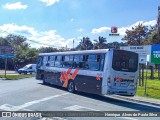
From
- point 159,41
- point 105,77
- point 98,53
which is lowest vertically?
point 105,77

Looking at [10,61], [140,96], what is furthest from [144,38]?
[140,96]

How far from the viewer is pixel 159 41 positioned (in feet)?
152

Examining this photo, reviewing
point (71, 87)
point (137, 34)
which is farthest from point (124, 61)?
point (137, 34)

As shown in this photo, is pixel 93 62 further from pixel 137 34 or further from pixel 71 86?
pixel 137 34

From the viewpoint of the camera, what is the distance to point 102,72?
18031 mm

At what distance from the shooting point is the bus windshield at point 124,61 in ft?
58.6

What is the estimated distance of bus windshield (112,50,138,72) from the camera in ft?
58.6

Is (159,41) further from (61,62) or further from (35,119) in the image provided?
(35,119)

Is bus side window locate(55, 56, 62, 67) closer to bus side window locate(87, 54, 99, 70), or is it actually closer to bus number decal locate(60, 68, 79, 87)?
bus number decal locate(60, 68, 79, 87)

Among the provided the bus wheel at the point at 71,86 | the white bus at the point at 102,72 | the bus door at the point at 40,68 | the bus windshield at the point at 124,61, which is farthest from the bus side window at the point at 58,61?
the bus windshield at the point at 124,61

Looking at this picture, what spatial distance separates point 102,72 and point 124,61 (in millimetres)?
1420

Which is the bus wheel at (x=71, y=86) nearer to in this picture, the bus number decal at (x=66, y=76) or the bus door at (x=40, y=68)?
the bus number decal at (x=66, y=76)

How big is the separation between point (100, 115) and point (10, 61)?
6924 centimetres

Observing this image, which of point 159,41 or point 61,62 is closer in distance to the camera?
point 61,62
